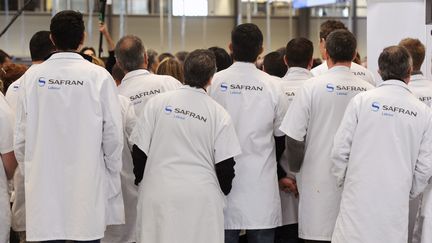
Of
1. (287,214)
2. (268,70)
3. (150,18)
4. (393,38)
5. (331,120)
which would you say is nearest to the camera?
(331,120)

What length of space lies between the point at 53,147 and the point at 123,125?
2.02ft

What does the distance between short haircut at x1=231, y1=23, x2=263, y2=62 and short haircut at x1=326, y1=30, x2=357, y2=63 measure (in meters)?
0.41

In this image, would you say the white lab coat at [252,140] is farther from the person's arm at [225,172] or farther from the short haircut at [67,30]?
the short haircut at [67,30]

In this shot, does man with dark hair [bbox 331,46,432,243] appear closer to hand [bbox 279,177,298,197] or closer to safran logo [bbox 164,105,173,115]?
hand [bbox 279,177,298,197]

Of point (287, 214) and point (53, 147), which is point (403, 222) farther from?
point (53, 147)

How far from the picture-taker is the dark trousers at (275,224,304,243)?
4746 mm

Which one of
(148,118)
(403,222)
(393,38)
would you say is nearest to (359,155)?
(403,222)

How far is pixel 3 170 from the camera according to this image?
4164 millimetres

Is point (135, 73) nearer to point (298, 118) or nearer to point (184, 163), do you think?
point (184, 163)

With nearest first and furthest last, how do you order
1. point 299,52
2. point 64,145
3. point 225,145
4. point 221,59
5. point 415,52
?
point 64,145 < point 225,145 < point 299,52 < point 415,52 < point 221,59

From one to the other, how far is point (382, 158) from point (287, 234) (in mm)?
1041

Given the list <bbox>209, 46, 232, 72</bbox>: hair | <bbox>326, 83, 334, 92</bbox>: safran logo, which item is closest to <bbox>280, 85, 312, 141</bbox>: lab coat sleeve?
<bbox>326, 83, 334, 92</bbox>: safran logo

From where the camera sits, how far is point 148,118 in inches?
159

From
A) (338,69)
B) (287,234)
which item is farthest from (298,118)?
(287,234)
